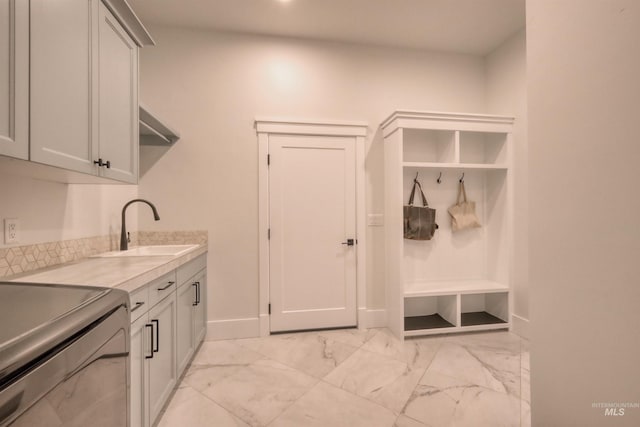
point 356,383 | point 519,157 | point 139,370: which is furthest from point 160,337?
point 519,157

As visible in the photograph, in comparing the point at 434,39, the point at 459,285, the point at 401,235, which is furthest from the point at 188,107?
the point at 459,285

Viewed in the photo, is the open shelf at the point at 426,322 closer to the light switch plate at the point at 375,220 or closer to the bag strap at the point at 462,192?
the light switch plate at the point at 375,220

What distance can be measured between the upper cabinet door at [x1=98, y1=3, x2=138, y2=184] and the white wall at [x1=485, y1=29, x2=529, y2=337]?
10.4 ft

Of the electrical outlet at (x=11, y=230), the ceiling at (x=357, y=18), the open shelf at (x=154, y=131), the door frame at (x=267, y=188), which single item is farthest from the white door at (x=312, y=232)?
the electrical outlet at (x=11, y=230)

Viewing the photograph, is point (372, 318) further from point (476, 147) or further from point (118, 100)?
point (118, 100)

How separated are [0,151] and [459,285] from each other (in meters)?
3.13

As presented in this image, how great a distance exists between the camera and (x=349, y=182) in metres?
2.73

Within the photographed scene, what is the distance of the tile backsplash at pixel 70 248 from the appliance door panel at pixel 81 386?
3.07 ft

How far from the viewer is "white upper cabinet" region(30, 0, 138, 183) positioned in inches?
40.5

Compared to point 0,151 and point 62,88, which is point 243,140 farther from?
point 0,151

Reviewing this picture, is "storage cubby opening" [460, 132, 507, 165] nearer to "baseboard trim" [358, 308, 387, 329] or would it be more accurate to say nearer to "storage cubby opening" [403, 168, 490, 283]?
"storage cubby opening" [403, 168, 490, 283]

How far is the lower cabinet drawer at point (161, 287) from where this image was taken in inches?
54.3

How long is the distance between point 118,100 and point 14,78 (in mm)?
643

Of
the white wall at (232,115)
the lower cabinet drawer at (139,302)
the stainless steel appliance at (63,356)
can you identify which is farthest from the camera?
the white wall at (232,115)
